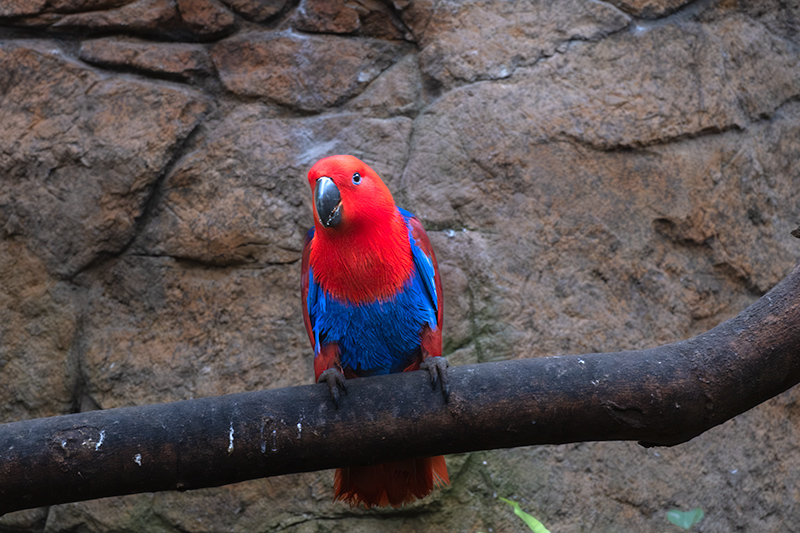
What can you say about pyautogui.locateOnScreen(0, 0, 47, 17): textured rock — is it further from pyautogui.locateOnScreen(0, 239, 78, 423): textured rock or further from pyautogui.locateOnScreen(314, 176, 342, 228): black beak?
pyautogui.locateOnScreen(314, 176, 342, 228): black beak

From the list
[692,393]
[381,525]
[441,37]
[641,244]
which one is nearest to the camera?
[692,393]

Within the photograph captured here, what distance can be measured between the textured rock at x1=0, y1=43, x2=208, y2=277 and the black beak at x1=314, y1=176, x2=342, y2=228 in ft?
4.49

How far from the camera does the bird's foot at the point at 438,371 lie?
1.69 metres

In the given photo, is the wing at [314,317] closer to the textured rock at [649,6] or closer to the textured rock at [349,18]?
the textured rock at [349,18]

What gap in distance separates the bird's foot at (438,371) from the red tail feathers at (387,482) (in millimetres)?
392

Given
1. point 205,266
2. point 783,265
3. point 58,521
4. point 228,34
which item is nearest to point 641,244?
point 783,265

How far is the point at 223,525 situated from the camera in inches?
105

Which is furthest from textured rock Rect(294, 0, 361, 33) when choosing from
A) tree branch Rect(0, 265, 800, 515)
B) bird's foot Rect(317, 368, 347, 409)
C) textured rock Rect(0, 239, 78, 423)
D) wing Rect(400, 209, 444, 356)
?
tree branch Rect(0, 265, 800, 515)

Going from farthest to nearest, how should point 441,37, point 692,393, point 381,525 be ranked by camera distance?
point 441,37, point 381,525, point 692,393

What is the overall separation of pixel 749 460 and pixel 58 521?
2.98 meters

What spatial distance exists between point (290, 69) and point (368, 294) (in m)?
1.53

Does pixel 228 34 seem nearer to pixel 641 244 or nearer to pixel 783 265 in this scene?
pixel 641 244

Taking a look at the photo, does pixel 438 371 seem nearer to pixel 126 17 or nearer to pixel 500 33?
pixel 500 33

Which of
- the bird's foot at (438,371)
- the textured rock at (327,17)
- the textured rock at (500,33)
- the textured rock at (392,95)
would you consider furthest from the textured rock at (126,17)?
the bird's foot at (438,371)
